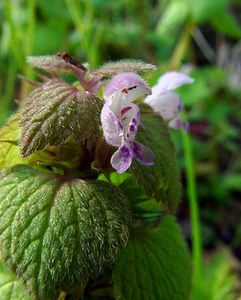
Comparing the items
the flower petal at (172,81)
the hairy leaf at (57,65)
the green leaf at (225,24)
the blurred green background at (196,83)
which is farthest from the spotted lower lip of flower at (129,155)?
the green leaf at (225,24)

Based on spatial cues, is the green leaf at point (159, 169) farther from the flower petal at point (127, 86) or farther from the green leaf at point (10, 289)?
the green leaf at point (10, 289)

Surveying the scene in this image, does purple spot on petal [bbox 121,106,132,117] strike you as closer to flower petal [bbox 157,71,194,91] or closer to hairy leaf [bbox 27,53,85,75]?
hairy leaf [bbox 27,53,85,75]

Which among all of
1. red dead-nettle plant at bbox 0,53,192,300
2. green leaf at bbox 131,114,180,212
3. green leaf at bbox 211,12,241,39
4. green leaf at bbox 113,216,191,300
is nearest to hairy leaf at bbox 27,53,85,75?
red dead-nettle plant at bbox 0,53,192,300

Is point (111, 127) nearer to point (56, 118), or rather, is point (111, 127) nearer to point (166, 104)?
point (56, 118)

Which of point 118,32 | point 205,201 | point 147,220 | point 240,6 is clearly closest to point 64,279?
point 147,220

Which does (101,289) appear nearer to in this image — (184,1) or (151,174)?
(151,174)

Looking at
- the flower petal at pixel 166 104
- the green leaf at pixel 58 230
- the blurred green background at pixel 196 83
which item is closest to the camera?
the green leaf at pixel 58 230

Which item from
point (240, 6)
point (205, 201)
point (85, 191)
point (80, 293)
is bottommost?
point (205, 201)
